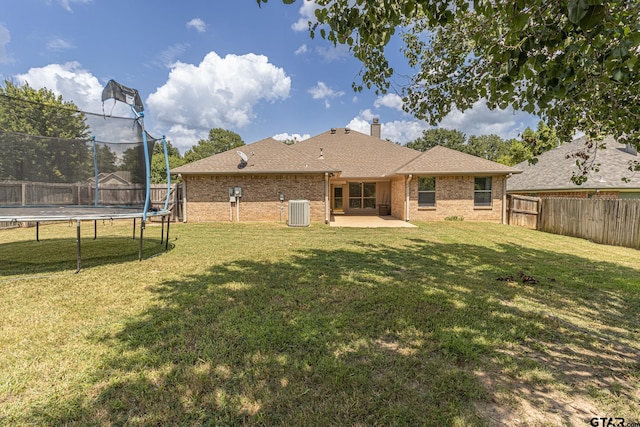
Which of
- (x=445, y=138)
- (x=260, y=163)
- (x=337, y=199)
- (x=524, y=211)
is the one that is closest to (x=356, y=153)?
(x=337, y=199)

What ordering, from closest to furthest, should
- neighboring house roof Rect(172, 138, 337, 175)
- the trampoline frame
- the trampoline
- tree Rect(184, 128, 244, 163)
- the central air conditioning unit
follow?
1. the trampoline frame
2. the trampoline
3. the central air conditioning unit
4. neighboring house roof Rect(172, 138, 337, 175)
5. tree Rect(184, 128, 244, 163)

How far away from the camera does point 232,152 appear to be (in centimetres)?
1570

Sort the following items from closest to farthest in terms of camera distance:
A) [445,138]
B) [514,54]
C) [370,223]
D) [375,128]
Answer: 1. [514,54]
2. [370,223]
3. [375,128]
4. [445,138]

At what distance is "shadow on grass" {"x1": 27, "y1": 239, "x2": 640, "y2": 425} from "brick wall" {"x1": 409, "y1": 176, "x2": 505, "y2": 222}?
10142 mm

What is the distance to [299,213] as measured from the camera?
1248 cm

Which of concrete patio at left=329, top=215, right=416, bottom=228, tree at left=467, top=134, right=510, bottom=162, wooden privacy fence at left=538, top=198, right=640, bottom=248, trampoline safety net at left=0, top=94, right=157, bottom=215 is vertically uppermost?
tree at left=467, top=134, right=510, bottom=162

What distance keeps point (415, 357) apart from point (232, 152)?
49.6ft

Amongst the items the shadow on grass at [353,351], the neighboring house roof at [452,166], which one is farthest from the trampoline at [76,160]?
the neighboring house roof at [452,166]

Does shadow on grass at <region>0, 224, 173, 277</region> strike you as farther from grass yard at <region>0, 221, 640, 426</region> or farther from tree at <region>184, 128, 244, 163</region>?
tree at <region>184, 128, 244, 163</region>

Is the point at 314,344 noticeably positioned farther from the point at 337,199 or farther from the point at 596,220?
the point at 337,199

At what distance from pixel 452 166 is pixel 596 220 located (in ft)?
21.0

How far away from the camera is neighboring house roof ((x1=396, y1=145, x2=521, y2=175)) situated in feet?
46.8

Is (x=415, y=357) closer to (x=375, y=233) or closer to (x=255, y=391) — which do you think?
(x=255, y=391)

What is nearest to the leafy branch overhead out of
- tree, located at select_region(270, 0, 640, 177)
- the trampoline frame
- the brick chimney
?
tree, located at select_region(270, 0, 640, 177)
